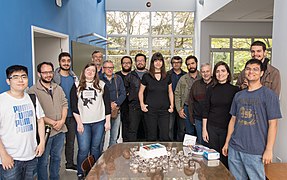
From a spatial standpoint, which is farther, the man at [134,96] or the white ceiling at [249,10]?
the white ceiling at [249,10]

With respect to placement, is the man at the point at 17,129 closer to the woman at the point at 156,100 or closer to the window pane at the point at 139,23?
the woman at the point at 156,100

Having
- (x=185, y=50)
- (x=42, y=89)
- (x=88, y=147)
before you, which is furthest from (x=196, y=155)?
(x=185, y=50)

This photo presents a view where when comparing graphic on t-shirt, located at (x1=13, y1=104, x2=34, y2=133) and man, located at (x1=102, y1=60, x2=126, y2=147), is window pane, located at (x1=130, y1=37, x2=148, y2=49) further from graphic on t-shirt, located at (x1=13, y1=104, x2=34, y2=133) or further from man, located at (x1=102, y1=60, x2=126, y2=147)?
graphic on t-shirt, located at (x1=13, y1=104, x2=34, y2=133)

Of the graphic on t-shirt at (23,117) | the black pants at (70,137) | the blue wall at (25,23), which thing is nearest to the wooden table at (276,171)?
the graphic on t-shirt at (23,117)

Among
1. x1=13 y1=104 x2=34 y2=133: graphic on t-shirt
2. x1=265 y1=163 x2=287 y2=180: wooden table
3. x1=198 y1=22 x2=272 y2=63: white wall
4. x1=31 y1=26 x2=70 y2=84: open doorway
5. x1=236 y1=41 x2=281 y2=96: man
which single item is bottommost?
x1=265 y1=163 x2=287 y2=180: wooden table

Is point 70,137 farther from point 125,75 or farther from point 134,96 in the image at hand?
point 125,75

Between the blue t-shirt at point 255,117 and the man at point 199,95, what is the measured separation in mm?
1038

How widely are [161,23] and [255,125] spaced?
798cm

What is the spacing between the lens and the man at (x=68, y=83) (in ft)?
11.6

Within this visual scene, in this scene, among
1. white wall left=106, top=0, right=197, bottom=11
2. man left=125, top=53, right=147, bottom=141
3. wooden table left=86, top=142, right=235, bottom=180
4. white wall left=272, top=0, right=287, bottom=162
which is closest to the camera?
wooden table left=86, top=142, right=235, bottom=180

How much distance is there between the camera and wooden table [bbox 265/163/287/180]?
8.79 ft

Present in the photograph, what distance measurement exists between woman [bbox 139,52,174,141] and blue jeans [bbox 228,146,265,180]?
135 centimetres

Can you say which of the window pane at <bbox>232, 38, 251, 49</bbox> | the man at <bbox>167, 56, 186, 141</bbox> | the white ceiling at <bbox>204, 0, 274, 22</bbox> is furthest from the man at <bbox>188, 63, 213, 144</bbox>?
the window pane at <bbox>232, 38, 251, 49</bbox>

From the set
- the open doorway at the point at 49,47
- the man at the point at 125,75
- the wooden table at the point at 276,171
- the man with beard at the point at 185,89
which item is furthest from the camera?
the open doorway at the point at 49,47
